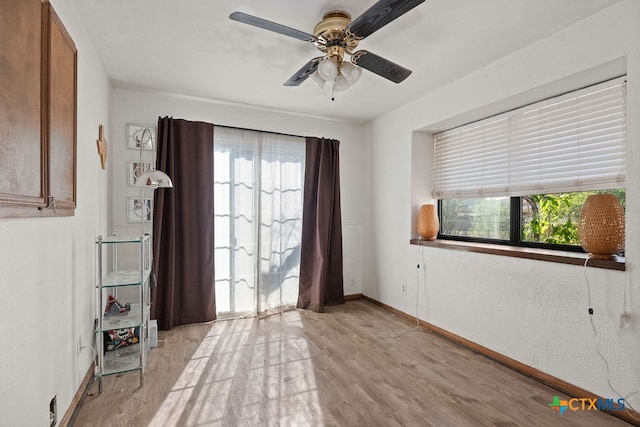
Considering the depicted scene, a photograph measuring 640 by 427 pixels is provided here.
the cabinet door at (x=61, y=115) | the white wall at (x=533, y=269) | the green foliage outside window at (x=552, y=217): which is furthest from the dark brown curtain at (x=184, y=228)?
the green foliage outside window at (x=552, y=217)

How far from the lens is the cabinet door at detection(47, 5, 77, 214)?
146 centimetres

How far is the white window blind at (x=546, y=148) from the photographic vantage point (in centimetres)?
215

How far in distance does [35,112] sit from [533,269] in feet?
10.3

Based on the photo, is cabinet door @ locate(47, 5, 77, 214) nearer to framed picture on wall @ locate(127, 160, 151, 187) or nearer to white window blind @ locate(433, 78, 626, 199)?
framed picture on wall @ locate(127, 160, 151, 187)

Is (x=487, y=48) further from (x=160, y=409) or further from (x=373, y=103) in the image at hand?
(x=160, y=409)

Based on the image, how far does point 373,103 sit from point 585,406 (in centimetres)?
315

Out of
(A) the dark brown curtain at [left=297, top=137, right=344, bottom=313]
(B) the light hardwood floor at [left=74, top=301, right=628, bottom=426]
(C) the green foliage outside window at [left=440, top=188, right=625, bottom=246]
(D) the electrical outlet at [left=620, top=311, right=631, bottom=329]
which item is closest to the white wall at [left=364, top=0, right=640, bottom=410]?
(D) the electrical outlet at [left=620, top=311, right=631, bottom=329]

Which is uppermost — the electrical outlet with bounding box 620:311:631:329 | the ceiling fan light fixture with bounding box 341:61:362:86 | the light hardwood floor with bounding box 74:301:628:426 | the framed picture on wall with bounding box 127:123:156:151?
the ceiling fan light fixture with bounding box 341:61:362:86

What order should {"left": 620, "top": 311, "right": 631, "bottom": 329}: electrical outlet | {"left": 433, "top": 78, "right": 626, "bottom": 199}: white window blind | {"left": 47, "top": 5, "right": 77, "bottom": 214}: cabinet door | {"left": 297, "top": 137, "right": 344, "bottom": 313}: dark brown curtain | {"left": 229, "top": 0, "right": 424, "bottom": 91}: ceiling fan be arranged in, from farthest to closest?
1. {"left": 297, "top": 137, "right": 344, "bottom": 313}: dark brown curtain
2. {"left": 433, "top": 78, "right": 626, "bottom": 199}: white window blind
3. {"left": 620, "top": 311, "right": 631, "bottom": 329}: electrical outlet
4. {"left": 229, "top": 0, "right": 424, "bottom": 91}: ceiling fan
5. {"left": 47, "top": 5, "right": 77, "bottom": 214}: cabinet door

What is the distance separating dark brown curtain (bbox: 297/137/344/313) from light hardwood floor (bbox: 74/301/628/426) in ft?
2.58

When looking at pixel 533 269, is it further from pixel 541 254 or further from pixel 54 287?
pixel 54 287

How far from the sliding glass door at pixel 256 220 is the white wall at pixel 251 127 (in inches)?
7.1

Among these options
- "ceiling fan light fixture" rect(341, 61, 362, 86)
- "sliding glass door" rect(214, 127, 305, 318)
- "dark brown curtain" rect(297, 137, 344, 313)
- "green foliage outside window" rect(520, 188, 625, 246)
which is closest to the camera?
"ceiling fan light fixture" rect(341, 61, 362, 86)

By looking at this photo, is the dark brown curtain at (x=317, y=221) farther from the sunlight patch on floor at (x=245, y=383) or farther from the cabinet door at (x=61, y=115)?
the cabinet door at (x=61, y=115)
